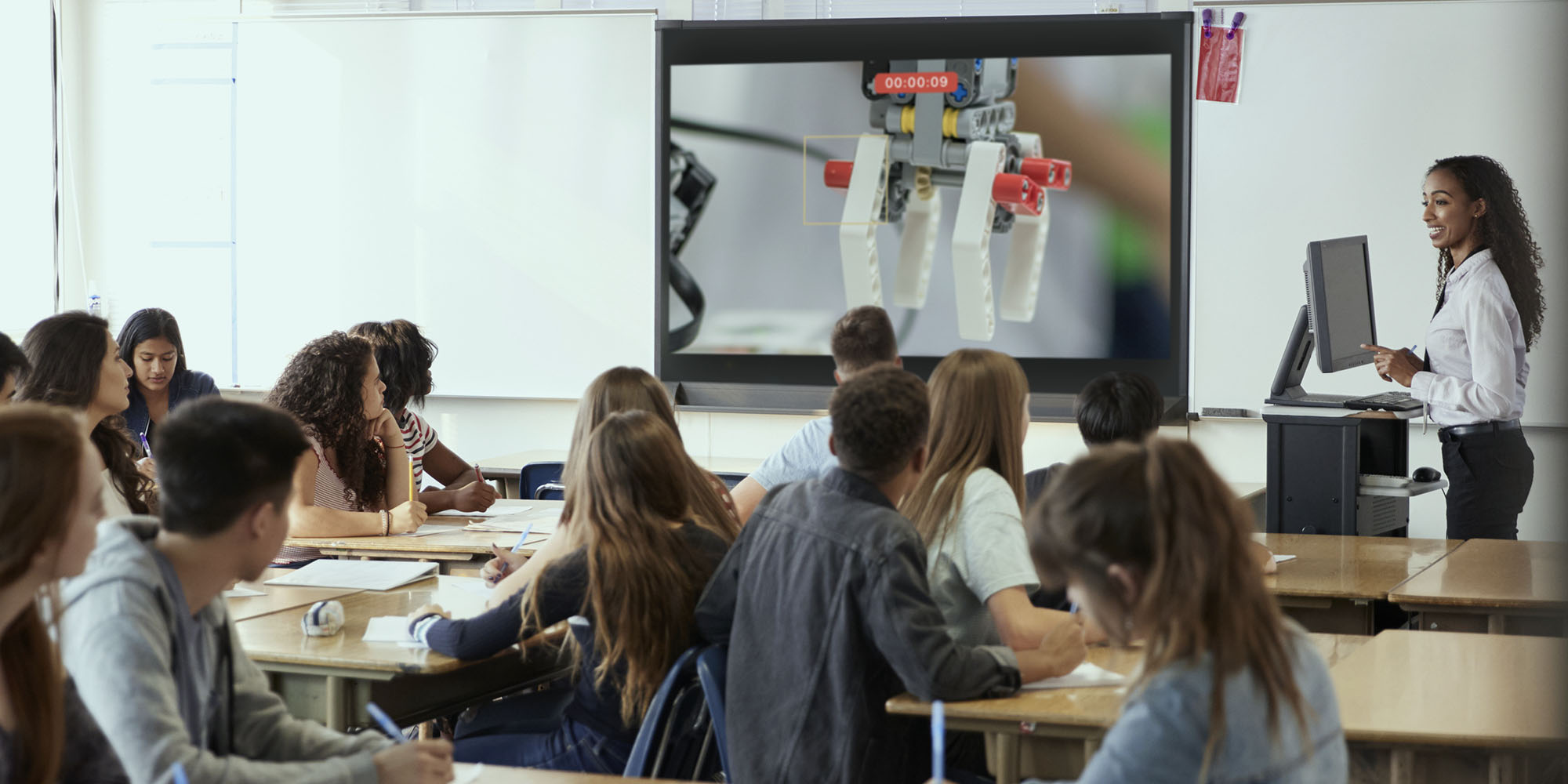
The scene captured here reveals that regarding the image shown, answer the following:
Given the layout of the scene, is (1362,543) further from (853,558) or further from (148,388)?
(148,388)

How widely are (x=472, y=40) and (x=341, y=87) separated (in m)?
0.67

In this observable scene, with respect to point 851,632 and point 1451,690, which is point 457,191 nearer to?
point 851,632

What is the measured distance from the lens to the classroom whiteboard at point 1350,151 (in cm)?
510

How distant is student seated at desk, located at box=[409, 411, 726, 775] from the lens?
90.4 inches

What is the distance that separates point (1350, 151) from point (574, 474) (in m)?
3.99

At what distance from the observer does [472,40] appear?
19.7ft

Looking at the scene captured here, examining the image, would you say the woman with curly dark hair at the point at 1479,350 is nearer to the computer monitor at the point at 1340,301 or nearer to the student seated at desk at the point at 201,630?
the computer monitor at the point at 1340,301

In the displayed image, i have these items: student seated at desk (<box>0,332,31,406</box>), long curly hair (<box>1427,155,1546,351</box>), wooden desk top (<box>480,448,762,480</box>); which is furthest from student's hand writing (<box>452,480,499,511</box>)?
long curly hair (<box>1427,155,1546,351</box>)

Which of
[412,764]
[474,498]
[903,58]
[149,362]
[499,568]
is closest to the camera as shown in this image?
[412,764]

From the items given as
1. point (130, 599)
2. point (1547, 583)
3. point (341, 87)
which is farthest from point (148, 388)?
point (1547, 583)

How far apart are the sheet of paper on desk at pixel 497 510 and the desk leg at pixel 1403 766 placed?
116 inches

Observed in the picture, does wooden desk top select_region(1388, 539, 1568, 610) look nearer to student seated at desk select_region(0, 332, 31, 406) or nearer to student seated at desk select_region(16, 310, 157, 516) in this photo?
student seated at desk select_region(16, 310, 157, 516)

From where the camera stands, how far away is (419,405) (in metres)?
4.76

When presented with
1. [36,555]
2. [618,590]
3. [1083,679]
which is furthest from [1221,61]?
[36,555]
